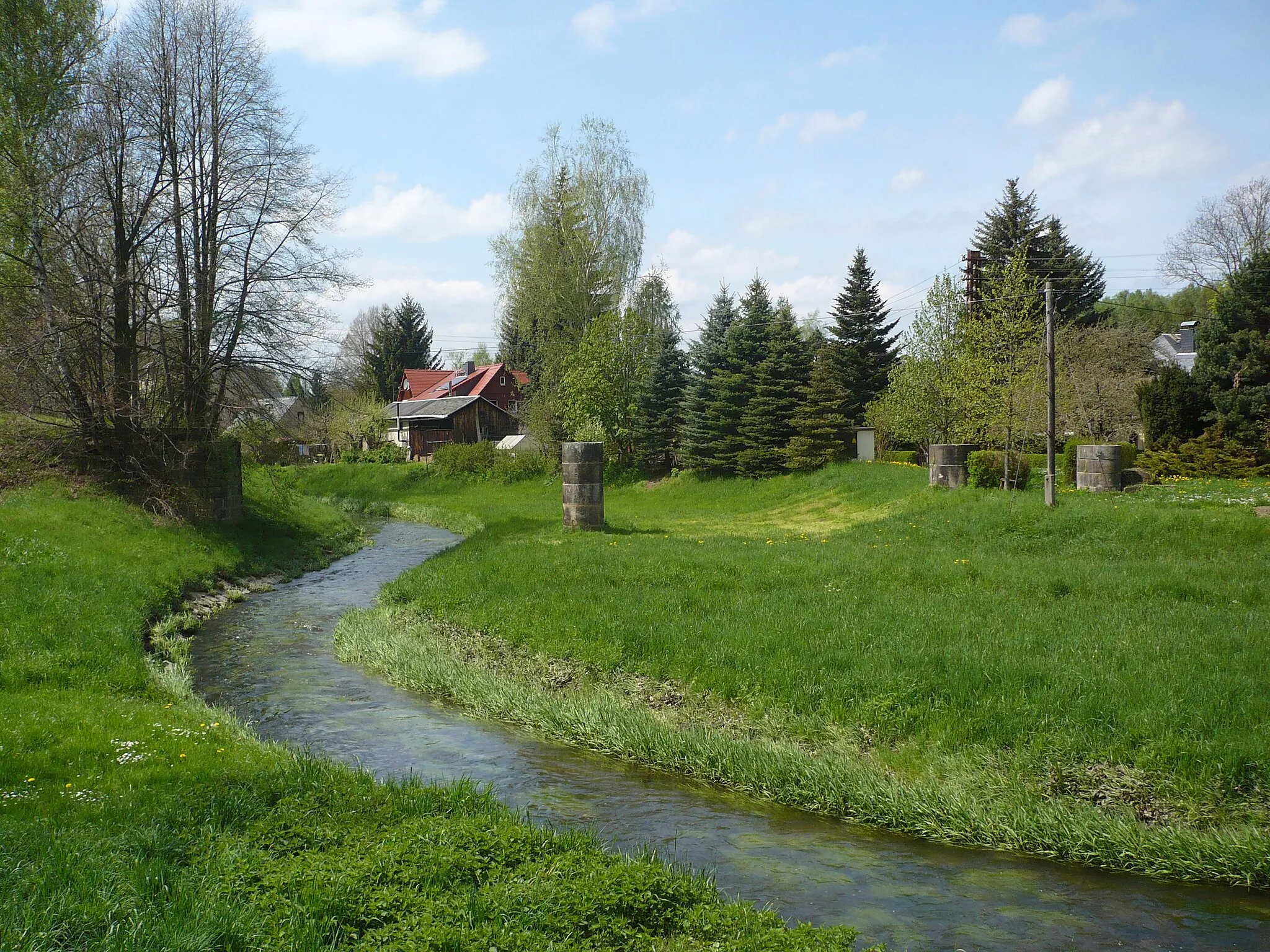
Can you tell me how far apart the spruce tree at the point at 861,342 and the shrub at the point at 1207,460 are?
575 inches

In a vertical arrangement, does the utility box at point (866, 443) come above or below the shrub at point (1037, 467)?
above

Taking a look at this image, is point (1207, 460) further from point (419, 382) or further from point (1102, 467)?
point (419, 382)

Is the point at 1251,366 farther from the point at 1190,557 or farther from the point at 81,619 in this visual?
the point at 81,619

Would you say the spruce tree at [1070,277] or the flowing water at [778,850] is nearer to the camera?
the flowing water at [778,850]

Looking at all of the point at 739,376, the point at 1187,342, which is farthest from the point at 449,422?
the point at 1187,342

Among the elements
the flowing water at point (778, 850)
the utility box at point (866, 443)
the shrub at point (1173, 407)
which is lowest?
the flowing water at point (778, 850)

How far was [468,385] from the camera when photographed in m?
75.9

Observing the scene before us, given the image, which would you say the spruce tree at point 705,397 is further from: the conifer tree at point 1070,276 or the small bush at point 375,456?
the small bush at point 375,456

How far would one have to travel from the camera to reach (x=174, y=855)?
6074 millimetres

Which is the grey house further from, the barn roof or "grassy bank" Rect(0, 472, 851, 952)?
"grassy bank" Rect(0, 472, 851, 952)

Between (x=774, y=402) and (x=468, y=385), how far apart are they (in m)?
43.2

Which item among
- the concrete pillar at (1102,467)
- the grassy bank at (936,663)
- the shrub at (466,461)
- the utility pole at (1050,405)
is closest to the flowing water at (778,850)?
the grassy bank at (936,663)

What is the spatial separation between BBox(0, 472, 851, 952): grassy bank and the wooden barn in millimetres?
58709

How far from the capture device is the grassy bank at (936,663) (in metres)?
7.68
